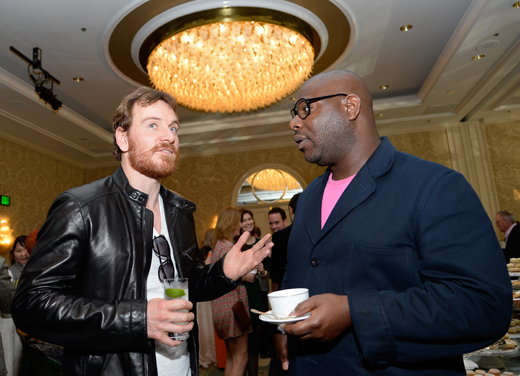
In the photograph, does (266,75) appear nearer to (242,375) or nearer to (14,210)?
(242,375)

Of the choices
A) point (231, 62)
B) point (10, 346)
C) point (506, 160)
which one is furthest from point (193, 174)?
point (506, 160)

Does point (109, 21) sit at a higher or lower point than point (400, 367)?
higher

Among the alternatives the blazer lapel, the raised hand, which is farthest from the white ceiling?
the raised hand

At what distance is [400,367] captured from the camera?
0.99 m

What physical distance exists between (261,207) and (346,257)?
7685 millimetres

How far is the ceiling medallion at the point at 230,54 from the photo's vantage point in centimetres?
411

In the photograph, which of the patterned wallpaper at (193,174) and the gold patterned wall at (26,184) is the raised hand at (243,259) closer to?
the patterned wallpaper at (193,174)

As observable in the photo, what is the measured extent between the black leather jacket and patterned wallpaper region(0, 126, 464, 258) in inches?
282

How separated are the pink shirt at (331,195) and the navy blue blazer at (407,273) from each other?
134 millimetres

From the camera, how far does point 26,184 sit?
7.68 meters

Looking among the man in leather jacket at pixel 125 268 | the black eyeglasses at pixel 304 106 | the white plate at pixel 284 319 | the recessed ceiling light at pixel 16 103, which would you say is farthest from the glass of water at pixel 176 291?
the recessed ceiling light at pixel 16 103

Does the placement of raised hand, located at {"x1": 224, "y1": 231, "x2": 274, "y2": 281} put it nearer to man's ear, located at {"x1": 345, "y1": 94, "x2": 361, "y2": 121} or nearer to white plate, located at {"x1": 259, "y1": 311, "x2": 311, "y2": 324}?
white plate, located at {"x1": 259, "y1": 311, "x2": 311, "y2": 324}

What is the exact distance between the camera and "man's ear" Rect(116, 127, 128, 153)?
146 centimetres

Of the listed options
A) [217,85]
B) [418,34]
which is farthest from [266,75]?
[418,34]
